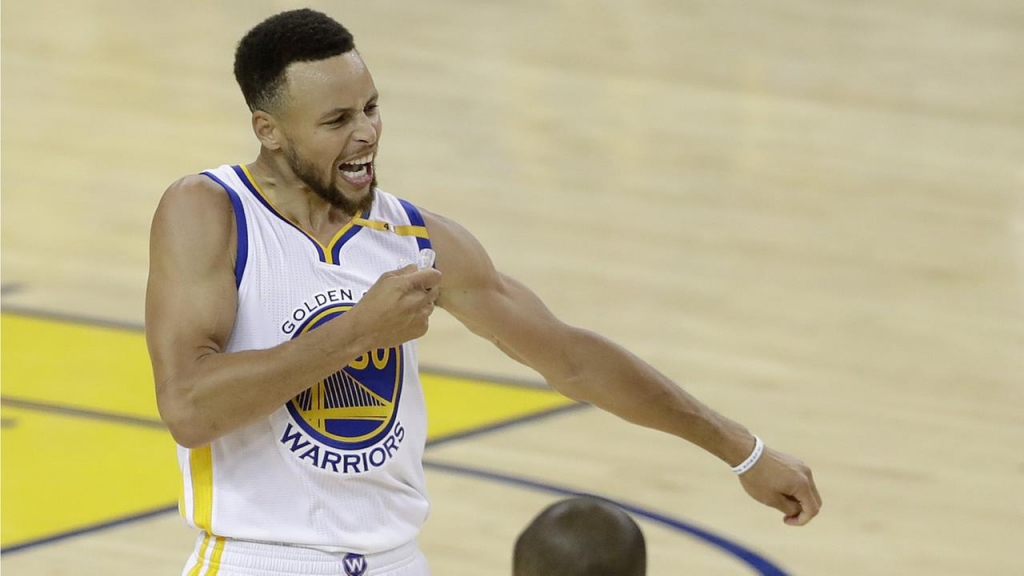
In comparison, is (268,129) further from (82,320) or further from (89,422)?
(82,320)

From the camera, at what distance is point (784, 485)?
342 centimetres

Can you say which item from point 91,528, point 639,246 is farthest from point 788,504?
point 639,246

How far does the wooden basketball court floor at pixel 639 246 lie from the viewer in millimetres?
5391

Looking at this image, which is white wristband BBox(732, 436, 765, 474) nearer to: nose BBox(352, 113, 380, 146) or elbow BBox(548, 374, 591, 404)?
elbow BBox(548, 374, 591, 404)

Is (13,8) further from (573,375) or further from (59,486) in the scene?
(573,375)

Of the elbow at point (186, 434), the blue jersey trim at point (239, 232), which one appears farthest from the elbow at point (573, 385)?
the elbow at point (186, 434)

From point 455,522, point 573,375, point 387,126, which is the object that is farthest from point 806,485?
point 387,126

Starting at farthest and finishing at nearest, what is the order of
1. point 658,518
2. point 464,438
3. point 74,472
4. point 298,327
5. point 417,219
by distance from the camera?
point 464,438 → point 74,472 → point 658,518 → point 417,219 → point 298,327

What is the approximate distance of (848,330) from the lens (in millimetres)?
6988

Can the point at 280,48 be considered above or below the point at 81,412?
above

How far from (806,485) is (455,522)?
1999 mm

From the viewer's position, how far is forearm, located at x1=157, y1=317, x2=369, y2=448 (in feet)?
8.80

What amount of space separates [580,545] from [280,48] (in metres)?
1.08

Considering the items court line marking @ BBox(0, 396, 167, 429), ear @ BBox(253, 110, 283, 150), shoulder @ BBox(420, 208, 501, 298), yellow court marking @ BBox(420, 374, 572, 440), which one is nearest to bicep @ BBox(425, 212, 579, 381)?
shoulder @ BBox(420, 208, 501, 298)
